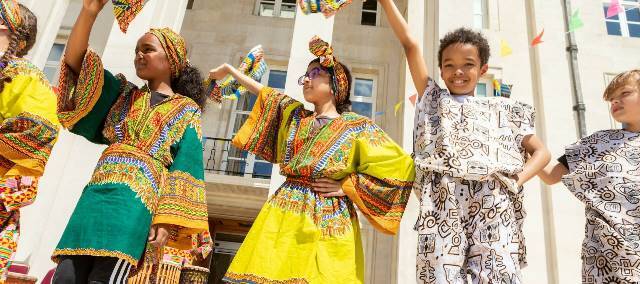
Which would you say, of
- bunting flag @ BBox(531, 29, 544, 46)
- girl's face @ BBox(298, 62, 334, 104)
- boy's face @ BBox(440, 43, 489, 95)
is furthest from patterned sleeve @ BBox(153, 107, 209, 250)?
bunting flag @ BBox(531, 29, 544, 46)

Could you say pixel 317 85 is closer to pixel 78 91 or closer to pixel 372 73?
pixel 78 91

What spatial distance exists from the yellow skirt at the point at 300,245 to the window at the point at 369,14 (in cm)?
933

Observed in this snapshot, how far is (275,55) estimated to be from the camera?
10.4 metres

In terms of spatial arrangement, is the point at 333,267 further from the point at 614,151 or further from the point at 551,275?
the point at 551,275

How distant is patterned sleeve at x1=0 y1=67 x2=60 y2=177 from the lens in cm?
245

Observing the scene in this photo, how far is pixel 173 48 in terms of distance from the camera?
2633 millimetres

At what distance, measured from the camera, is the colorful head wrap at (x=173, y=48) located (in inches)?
103

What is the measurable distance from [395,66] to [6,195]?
8801 millimetres

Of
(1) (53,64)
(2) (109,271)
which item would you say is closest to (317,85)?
(2) (109,271)

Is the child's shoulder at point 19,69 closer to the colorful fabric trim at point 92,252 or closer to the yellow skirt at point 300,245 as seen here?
the colorful fabric trim at point 92,252

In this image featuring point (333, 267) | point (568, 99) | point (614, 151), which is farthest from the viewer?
point (568, 99)

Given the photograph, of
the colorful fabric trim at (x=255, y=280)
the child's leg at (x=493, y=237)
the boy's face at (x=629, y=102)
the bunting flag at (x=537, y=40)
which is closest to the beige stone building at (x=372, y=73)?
the bunting flag at (x=537, y=40)

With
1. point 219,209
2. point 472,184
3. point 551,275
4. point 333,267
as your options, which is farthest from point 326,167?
point 219,209

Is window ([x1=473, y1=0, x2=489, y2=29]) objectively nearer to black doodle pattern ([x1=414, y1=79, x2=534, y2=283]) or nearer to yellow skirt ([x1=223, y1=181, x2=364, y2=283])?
black doodle pattern ([x1=414, y1=79, x2=534, y2=283])
